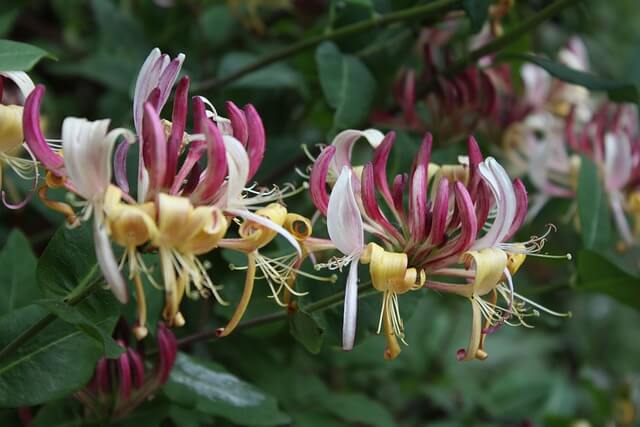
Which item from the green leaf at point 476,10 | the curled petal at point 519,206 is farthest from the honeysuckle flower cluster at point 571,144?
the curled petal at point 519,206

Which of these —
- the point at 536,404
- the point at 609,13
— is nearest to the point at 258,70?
the point at 536,404

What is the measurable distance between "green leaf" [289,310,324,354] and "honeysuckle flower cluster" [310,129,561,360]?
5 cm

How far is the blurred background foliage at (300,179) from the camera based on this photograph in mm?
1019

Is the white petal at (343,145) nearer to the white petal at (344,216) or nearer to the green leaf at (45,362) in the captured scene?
the white petal at (344,216)

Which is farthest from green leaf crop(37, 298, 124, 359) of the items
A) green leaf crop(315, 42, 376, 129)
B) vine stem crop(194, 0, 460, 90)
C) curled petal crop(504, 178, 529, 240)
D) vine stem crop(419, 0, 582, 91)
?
vine stem crop(419, 0, 582, 91)

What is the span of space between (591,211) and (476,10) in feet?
1.04

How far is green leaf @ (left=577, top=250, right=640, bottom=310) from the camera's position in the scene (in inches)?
38.3

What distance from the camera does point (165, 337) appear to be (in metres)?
0.78

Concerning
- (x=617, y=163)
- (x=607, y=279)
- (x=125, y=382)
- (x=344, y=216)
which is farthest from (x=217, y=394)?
(x=617, y=163)

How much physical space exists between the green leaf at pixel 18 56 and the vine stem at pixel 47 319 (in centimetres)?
17

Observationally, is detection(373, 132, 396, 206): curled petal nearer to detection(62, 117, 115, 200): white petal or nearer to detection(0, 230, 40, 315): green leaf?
detection(62, 117, 115, 200): white petal

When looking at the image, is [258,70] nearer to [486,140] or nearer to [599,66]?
[486,140]

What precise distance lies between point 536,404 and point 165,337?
0.95 metres

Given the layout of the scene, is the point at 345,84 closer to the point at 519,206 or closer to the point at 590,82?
the point at 590,82
